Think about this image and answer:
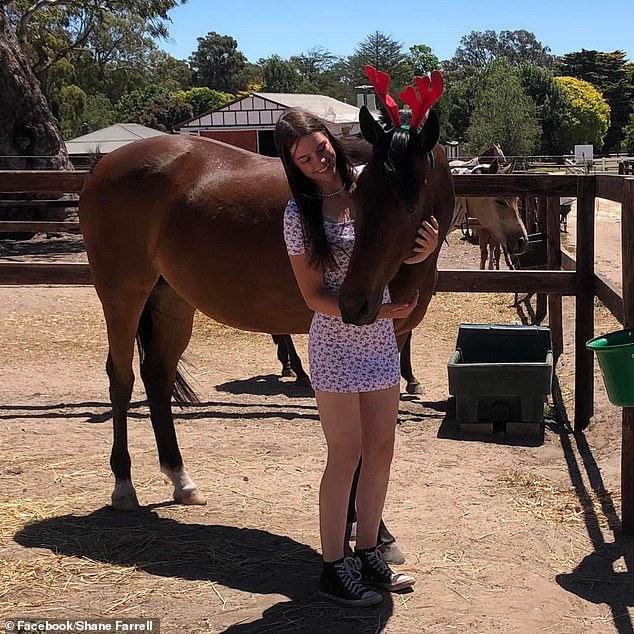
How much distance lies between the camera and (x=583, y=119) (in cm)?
5188

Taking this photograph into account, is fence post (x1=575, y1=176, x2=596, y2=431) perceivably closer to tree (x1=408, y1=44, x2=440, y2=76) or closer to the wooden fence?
the wooden fence

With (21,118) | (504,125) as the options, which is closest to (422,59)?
(504,125)

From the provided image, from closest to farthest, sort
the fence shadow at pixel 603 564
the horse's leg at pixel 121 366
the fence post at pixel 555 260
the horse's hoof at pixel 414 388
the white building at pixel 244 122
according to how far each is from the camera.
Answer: the fence shadow at pixel 603 564
the horse's leg at pixel 121 366
the horse's hoof at pixel 414 388
the fence post at pixel 555 260
the white building at pixel 244 122

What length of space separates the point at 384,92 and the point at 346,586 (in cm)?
165

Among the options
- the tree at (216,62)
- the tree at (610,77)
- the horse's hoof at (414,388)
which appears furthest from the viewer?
the tree at (216,62)

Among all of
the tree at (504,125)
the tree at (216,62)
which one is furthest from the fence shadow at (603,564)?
the tree at (216,62)

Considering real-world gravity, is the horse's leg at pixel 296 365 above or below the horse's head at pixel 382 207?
below

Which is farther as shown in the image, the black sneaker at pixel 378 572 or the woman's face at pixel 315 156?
the black sneaker at pixel 378 572

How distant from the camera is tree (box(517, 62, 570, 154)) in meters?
48.6

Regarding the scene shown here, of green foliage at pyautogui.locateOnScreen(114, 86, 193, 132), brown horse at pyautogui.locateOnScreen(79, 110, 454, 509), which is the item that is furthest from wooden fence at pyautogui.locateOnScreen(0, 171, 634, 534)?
green foliage at pyautogui.locateOnScreen(114, 86, 193, 132)

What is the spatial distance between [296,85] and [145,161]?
83094 millimetres

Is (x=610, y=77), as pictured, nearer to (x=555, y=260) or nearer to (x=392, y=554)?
(x=555, y=260)

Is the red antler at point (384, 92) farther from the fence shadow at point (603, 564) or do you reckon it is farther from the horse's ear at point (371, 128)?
the fence shadow at point (603, 564)

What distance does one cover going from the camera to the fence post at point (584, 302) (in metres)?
5.11
